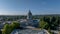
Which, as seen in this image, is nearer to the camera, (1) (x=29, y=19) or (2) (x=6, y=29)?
(2) (x=6, y=29)

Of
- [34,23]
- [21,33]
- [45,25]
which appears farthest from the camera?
[34,23]

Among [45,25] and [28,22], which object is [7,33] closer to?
[45,25]

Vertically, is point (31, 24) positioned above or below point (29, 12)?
below

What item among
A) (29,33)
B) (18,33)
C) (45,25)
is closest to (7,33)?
(18,33)

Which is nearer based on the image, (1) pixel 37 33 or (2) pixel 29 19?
(1) pixel 37 33

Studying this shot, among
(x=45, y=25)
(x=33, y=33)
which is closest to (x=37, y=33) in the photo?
(x=33, y=33)

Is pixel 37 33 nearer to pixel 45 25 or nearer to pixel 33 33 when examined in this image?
pixel 33 33

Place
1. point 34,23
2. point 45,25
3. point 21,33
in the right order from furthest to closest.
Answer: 1. point 34,23
2. point 45,25
3. point 21,33

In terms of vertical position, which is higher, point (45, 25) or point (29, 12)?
point (29, 12)

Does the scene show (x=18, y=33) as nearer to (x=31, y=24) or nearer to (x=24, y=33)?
(x=24, y=33)
